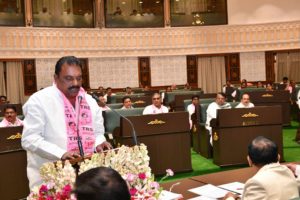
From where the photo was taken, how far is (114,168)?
1947 mm

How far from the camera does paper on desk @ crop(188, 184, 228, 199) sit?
10.2ft

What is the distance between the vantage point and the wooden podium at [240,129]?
6984 mm

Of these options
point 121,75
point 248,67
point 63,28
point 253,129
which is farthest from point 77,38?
point 253,129

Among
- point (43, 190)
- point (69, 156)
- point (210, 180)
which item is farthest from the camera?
point (210, 180)

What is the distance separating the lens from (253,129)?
706 centimetres

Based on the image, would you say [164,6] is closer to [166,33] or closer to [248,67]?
[166,33]

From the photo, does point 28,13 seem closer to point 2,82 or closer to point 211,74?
point 2,82

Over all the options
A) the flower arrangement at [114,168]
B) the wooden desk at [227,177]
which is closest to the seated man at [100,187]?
the flower arrangement at [114,168]

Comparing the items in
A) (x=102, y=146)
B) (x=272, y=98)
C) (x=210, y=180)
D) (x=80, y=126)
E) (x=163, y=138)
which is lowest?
(x=163, y=138)

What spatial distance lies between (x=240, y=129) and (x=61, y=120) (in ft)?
15.4

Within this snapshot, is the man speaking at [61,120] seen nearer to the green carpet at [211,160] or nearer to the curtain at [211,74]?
the green carpet at [211,160]

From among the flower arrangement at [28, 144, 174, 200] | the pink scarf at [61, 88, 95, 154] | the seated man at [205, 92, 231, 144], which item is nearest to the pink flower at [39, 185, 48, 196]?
the flower arrangement at [28, 144, 174, 200]

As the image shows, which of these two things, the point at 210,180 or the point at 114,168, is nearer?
the point at 114,168

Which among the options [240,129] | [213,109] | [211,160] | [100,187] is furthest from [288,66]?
[100,187]
